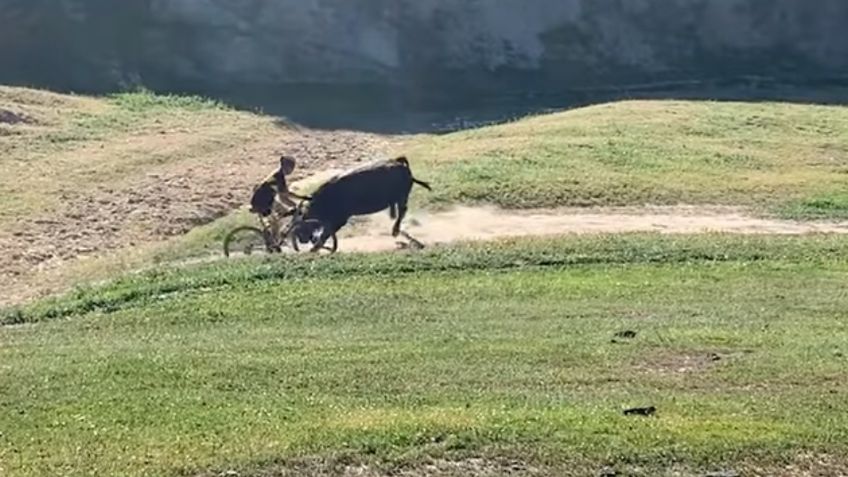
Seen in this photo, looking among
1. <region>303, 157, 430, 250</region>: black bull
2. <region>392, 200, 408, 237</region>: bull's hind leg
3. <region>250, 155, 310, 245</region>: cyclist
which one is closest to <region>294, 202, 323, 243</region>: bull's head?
<region>303, 157, 430, 250</region>: black bull

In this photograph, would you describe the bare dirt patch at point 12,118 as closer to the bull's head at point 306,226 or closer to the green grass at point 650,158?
the green grass at point 650,158

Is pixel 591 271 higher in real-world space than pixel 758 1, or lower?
lower

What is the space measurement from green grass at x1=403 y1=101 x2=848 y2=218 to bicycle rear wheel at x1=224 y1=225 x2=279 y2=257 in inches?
179

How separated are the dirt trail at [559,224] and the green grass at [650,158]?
0.58 m

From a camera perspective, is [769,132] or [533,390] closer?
[533,390]

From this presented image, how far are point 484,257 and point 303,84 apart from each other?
29.3m

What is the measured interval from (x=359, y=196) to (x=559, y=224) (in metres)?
4.16

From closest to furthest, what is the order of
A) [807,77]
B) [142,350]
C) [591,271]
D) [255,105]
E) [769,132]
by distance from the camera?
[142,350]
[591,271]
[769,132]
[255,105]
[807,77]

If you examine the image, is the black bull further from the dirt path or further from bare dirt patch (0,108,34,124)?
bare dirt patch (0,108,34,124)

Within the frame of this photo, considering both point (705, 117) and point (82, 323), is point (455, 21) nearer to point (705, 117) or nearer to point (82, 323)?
point (705, 117)

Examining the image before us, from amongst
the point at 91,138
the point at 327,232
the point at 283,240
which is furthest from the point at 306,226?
the point at 91,138

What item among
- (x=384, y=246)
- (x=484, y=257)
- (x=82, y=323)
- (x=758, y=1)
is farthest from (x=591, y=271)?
(x=758, y=1)

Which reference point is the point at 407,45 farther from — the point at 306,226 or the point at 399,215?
the point at 306,226

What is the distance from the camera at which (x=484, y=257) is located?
21688 millimetres
